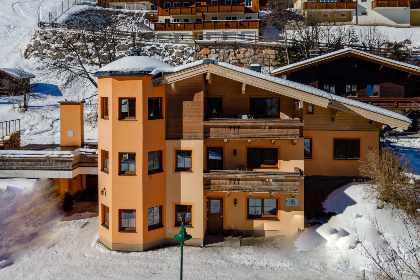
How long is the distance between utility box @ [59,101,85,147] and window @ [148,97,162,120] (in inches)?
282

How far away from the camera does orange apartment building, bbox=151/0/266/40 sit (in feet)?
146

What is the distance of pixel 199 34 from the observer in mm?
45344

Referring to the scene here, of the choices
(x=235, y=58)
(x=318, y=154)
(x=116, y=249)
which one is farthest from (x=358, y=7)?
(x=116, y=249)

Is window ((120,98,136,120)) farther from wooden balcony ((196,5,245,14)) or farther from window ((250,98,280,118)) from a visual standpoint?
wooden balcony ((196,5,245,14))

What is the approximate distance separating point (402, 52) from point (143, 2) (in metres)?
39.4

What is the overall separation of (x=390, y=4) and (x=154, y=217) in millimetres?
48686

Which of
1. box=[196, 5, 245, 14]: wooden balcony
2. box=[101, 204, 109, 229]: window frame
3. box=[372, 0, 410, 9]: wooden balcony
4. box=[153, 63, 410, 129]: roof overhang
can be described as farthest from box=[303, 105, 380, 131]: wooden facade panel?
box=[372, 0, 410, 9]: wooden balcony

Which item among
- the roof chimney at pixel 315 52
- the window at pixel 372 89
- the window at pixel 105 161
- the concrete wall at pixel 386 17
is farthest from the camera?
the concrete wall at pixel 386 17

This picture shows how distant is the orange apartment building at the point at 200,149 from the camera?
1513 centimetres

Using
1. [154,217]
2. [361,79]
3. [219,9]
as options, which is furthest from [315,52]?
Answer: [219,9]

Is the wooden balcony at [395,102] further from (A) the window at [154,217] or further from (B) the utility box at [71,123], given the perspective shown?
(B) the utility box at [71,123]

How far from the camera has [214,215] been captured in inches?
648

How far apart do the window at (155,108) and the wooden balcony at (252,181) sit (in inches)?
125

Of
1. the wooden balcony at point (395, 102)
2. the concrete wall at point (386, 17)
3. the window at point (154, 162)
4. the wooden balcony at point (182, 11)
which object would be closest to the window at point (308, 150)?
the window at point (154, 162)
